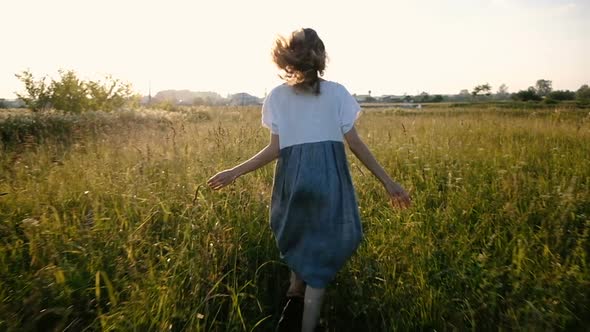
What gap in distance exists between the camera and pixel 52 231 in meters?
2.58

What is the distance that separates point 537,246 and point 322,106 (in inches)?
76.8

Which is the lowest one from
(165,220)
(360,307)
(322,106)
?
(360,307)

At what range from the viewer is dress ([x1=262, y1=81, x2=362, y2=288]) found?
1961mm

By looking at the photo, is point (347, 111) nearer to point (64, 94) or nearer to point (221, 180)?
point (221, 180)

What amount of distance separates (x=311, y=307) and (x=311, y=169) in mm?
709

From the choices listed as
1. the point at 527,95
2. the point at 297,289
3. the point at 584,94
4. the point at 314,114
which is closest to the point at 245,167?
the point at 314,114

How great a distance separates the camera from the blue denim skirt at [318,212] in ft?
6.42

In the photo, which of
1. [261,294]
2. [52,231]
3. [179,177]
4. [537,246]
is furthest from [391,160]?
[52,231]

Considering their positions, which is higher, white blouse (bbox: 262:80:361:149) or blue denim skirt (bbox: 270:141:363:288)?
white blouse (bbox: 262:80:361:149)

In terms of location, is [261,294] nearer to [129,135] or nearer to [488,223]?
[488,223]

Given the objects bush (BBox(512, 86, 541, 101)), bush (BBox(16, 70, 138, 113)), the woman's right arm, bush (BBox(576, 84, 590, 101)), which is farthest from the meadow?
bush (BBox(512, 86, 541, 101))

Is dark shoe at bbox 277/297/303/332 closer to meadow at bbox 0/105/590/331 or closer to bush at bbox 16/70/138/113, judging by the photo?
meadow at bbox 0/105/590/331

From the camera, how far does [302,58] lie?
1936mm

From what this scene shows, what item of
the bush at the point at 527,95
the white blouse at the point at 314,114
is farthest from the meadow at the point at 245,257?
the bush at the point at 527,95
